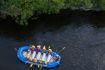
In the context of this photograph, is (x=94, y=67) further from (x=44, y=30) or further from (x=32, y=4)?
(x=32, y=4)

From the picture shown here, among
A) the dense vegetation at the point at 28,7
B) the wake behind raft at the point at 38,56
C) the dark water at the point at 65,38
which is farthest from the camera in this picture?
the dense vegetation at the point at 28,7

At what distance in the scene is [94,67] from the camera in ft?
115

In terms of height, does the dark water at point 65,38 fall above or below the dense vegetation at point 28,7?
below

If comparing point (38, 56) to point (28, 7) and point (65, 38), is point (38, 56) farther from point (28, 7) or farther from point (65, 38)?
point (28, 7)

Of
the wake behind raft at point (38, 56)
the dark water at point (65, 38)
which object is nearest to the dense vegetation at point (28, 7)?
the dark water at point (65, 38)

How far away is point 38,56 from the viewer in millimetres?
35156

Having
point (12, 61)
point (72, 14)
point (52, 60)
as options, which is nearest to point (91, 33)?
point (72, 14)

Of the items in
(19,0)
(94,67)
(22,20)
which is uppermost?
(19,0)

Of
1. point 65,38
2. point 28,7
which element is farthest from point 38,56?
point 28,7

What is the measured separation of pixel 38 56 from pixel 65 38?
223 inches

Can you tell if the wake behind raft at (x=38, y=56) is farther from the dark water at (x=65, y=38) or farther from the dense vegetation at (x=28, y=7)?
the dense vegetation at (x=28, y=7)

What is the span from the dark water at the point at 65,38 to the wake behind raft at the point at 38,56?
695mm

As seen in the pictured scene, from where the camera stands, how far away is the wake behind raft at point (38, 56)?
3434 cm

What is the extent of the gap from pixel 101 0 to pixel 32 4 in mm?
11581
